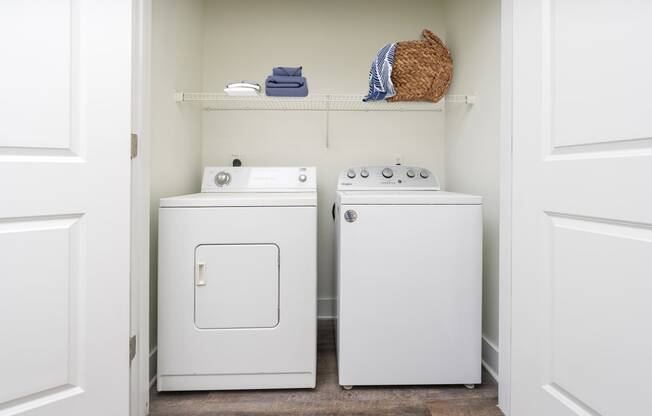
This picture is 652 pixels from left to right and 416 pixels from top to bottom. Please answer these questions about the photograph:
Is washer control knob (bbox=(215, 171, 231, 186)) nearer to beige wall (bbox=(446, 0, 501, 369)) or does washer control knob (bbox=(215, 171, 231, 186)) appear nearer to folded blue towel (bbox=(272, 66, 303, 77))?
folded blue towel (bbox=(272, 66, 303, 77))

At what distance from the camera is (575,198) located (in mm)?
921

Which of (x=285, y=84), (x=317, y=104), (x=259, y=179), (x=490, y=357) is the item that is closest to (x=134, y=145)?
(x=259, y=179)

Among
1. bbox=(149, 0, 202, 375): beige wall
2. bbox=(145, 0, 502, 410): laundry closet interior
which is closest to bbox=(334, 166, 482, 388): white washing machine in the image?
bbox=(145, 0, 502, 410): laundry closet interior

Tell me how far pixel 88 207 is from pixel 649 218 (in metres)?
1.61

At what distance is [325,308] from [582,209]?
163 cm

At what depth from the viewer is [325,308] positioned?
2.16 m

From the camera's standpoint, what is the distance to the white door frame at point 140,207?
1.15 meters

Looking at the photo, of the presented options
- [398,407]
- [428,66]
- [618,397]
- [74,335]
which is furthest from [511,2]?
[74,335]

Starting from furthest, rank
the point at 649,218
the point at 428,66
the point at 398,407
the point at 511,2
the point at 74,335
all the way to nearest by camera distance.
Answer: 1. the point at 428,66
2. the point at 398,407
3. the point at 511,2
4. the point at 74,335
5. the point at 649,218

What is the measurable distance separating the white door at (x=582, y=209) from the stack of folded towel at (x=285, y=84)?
105 cm

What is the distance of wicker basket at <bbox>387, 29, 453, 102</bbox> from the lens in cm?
172

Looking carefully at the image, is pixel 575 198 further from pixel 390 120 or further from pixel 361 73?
pixel 361 73

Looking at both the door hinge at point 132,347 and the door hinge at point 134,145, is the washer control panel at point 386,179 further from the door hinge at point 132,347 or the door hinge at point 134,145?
the door hinge at point 132,347

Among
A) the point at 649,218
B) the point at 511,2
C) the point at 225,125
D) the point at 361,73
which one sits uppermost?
the point at 361,73
